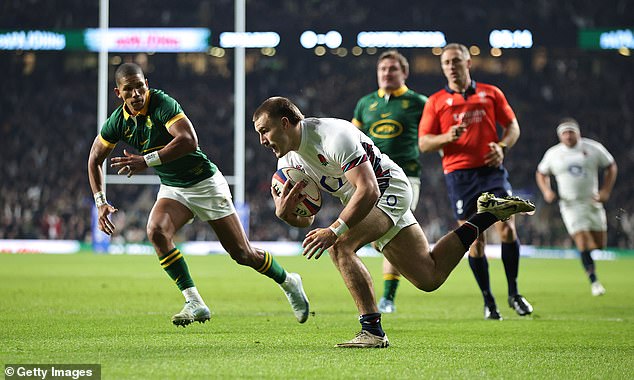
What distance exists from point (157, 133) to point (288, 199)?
199 centimetres

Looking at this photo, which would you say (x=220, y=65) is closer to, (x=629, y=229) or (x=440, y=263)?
(x=629, y=229)

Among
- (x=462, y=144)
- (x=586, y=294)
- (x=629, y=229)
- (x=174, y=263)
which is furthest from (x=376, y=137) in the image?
(x=629, y=229)

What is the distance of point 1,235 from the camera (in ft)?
95.7

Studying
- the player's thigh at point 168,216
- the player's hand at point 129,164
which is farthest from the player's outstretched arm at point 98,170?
the player's hand at point 129,164

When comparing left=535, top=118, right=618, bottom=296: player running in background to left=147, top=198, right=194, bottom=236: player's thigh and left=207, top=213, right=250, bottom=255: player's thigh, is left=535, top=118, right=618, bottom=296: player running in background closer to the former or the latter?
left=207, top=213, right=250, bottom=255: player's thigh

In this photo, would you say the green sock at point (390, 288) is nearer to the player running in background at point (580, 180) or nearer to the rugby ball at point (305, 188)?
the rugby ball at point (305, 188)

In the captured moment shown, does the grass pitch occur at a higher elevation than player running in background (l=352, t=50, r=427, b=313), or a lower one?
lower

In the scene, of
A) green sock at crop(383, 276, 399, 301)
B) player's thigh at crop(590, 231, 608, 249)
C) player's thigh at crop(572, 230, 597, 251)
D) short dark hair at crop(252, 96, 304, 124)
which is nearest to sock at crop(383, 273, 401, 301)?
green sock at crop(383, 276, 399, 301)

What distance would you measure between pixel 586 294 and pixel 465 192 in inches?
155

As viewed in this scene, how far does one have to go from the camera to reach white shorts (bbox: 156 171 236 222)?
7645 mm

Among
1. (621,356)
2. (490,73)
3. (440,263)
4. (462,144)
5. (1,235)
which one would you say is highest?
(490,73)

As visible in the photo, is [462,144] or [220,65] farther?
[220,65]

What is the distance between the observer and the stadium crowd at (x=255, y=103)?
1198 inches

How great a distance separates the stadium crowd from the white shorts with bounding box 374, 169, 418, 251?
2252cm
